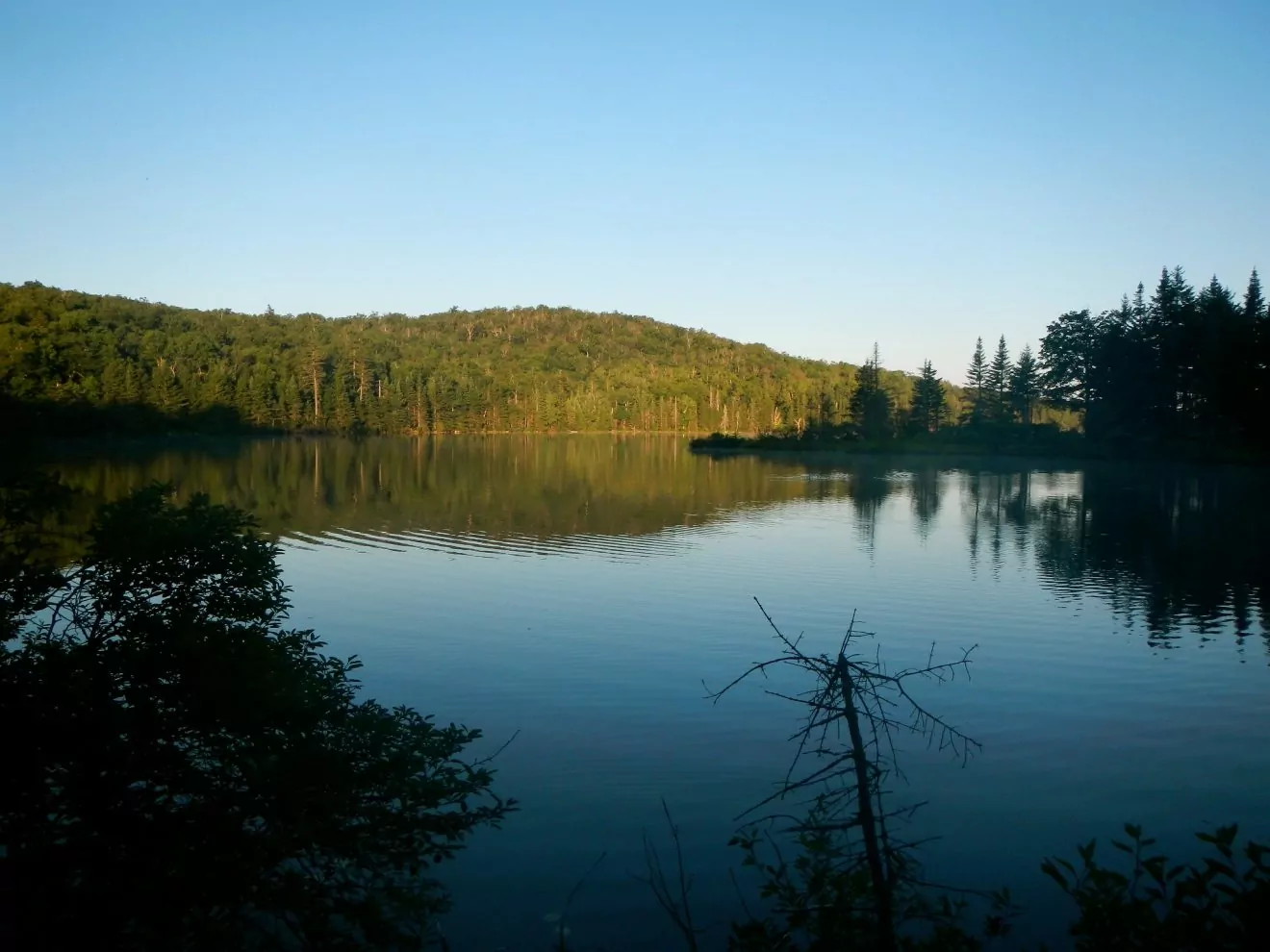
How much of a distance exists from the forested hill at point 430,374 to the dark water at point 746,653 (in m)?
42.7

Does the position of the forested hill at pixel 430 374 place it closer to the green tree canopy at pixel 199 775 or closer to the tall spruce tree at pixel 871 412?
the tall spruce tree at pixel 871 412

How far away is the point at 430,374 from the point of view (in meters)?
140

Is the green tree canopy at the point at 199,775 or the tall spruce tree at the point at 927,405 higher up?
the tall spruce tree at the point at 927,405

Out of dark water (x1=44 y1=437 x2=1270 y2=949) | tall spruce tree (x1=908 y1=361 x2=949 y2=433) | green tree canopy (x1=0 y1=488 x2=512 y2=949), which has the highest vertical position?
tall spruce tree (x1=908 y1=361 x2=949 y2=433)

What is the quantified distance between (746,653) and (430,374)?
431 ft

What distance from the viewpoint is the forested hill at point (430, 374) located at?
297 ft

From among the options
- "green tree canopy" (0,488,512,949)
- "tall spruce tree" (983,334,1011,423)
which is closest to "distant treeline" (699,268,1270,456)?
"tall spruce tree" (983,334,1011,423)

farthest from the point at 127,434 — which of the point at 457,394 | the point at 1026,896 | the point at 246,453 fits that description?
the point at 1026,896

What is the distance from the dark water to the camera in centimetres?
732

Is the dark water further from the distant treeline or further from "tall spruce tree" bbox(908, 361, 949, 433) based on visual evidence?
"tall spruce tree" bbox(908, 361, 949, 433)

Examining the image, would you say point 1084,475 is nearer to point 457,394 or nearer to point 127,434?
point 127,434

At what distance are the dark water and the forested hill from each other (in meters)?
42.7

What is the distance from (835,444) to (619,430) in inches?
2545

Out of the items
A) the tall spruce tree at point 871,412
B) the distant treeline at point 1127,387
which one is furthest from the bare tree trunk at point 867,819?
the tall spruce tree at point 871,412
